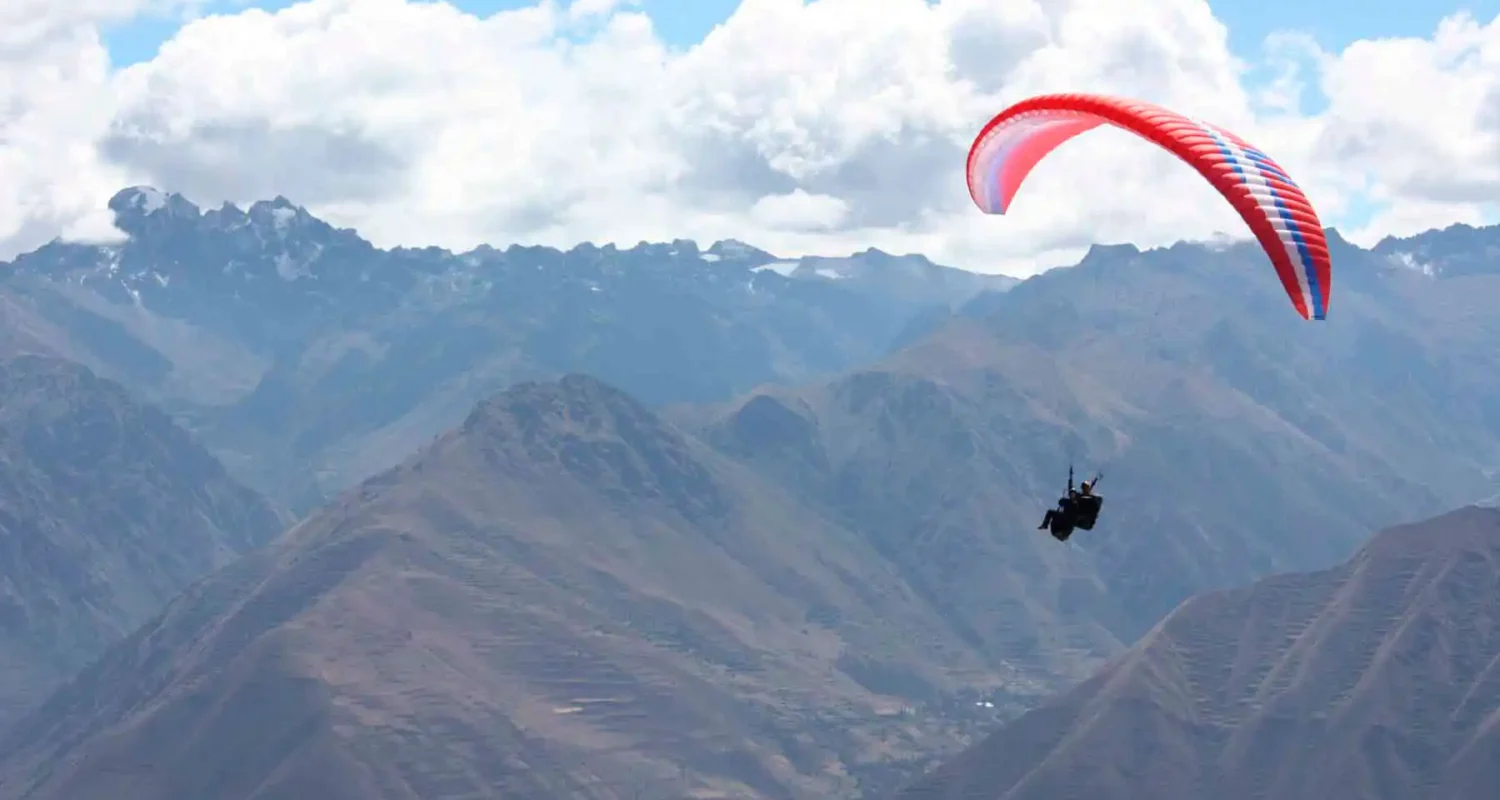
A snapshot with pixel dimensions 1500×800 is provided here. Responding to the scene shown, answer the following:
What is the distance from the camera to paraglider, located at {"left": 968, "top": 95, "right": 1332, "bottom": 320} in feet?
324

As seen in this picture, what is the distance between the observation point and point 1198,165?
341 feet

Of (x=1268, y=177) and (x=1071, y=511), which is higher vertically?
(x=1268, y=177)

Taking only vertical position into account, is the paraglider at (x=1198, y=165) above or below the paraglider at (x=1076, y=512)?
above

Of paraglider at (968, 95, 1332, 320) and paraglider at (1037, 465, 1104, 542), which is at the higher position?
paraglider at (968, 95, 1332, 320)

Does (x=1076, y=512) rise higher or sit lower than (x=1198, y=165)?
lower

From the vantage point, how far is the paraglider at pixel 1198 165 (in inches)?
3893

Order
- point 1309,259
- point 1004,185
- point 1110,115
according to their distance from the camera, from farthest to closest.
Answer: point 1004,185
point 1110,115
point 1309,259

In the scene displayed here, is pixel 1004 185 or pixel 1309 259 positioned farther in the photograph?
pixel 1004 185

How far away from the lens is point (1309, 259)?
98.1m

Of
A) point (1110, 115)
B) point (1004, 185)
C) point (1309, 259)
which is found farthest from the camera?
point (1004, 185)

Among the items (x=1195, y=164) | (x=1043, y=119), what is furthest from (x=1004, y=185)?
(x=1195, y=164)

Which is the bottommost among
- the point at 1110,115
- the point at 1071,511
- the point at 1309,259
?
the point at 1071,511

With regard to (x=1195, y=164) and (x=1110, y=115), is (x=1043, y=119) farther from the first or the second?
(x=1195, y=164)

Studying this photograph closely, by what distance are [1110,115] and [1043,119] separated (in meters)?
7.58
